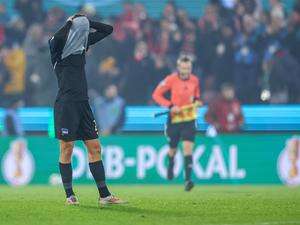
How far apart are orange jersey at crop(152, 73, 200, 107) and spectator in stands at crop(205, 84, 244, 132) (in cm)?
265

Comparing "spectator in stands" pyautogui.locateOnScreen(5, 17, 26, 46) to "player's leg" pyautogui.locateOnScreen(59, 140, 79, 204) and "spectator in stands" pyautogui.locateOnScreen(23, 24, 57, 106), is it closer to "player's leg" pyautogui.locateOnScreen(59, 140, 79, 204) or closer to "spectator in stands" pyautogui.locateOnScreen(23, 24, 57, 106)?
"spectator in stands" pyautogui.locateOnScreen(23, 24, 57, 106)

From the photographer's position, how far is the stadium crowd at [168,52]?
21.4 m

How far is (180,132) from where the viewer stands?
1852 centimetres

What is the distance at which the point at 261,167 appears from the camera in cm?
2080

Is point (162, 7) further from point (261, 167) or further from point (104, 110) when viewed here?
point (261, 167)

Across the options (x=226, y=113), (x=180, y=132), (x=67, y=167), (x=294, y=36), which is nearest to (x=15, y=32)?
(x=226, y=113)

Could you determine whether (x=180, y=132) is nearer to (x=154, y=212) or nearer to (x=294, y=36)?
(x=294, y=36)

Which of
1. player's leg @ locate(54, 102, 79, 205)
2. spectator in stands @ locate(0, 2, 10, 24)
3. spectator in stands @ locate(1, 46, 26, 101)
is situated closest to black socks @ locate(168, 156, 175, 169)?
spectator in stands @ locate(1, 46, 26, 101)

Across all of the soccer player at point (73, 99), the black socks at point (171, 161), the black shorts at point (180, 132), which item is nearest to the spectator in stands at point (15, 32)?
the black shorts at point (180, 132)

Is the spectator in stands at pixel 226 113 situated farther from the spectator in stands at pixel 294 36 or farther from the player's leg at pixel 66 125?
the player's leg at pixel 66 125

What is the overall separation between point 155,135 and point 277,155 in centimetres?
262

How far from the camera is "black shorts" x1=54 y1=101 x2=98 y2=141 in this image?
11117mm

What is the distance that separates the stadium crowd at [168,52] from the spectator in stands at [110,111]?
0.45 feet

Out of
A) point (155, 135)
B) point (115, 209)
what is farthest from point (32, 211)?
point (155, 135)
